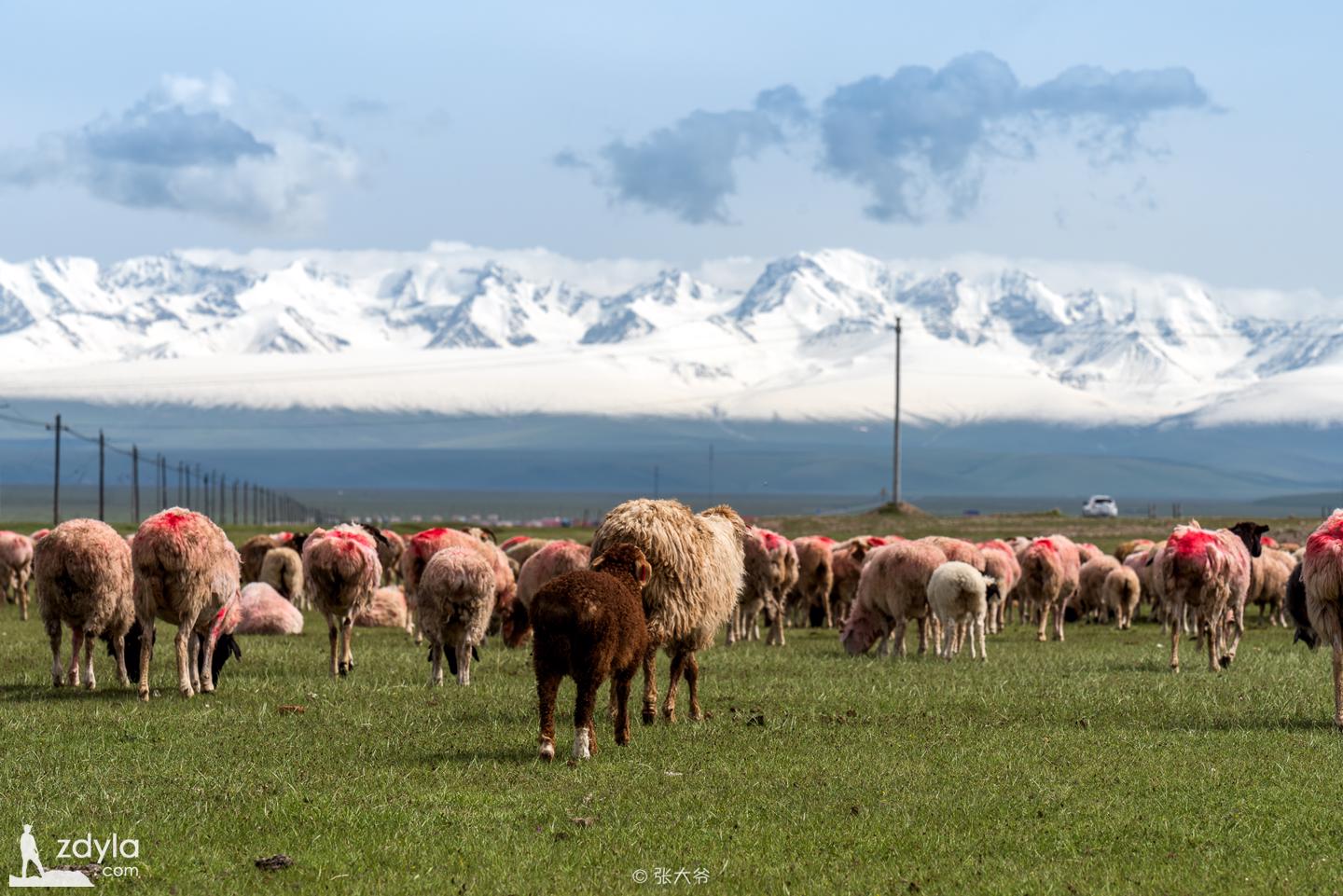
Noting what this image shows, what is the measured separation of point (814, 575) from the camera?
36.5m

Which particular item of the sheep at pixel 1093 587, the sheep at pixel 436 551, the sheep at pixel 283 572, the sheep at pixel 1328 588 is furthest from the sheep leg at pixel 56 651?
the sheep at pixel 1093 587

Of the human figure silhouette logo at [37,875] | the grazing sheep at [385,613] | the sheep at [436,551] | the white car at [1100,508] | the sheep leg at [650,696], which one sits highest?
the sheep at [436,551]

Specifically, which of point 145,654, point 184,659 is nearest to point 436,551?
point 184,659

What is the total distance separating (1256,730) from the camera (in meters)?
16.7

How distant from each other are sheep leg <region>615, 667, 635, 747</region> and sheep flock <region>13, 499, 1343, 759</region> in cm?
2

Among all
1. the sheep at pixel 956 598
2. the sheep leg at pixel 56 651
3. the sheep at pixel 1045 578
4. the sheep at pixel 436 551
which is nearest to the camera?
the sheep leg at pixel 56 651

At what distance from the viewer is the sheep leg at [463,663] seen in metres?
21.0

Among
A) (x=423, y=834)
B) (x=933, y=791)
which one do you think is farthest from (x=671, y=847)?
(x=933, y=791)

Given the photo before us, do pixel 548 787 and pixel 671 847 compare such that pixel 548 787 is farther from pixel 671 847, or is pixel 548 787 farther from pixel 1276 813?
pixel 1276 813

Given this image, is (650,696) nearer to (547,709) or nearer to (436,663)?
(547,709)

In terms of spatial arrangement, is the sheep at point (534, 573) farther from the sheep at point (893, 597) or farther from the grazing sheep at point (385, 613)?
the grazing sheep at point (385, 613)

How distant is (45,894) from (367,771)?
13.5ft

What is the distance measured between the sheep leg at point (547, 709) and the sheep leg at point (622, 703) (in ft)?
Result: 3.05

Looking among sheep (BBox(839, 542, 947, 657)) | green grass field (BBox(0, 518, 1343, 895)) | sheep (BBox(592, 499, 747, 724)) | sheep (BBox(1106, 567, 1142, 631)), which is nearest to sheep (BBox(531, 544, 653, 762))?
green grass field (BBox(0, 518, 1343, 895))
